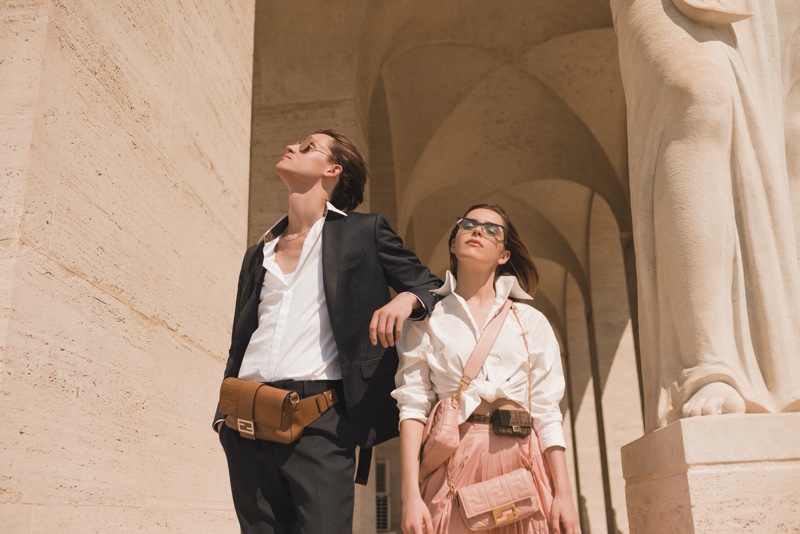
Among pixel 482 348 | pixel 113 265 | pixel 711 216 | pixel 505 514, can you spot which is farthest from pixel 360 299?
pixel 711 216

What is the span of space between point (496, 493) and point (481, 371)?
1.15ft

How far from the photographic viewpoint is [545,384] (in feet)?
7.51

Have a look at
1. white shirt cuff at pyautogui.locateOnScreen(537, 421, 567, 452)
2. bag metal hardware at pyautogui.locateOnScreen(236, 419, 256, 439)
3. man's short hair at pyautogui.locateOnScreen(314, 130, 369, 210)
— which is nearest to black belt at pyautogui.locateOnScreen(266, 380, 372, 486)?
bag metal hardware at pyautogui.locateOnScreen(236, 419, 256, 439)

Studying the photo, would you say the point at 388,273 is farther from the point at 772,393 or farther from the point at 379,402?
the point at 772,393

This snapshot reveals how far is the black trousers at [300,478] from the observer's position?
2.03m

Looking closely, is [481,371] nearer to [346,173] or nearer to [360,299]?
[360,299]

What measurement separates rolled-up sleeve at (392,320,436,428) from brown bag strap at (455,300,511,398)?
4.4 inches

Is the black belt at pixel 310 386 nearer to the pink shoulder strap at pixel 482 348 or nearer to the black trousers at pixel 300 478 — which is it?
the black trousers at pixel 300 478

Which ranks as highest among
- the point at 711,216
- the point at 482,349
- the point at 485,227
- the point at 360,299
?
the point at 711,216

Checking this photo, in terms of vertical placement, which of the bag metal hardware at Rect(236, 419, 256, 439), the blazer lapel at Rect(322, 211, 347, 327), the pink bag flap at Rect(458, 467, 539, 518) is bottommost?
the pink bag flap at Rect(458, 467, 539, 518)

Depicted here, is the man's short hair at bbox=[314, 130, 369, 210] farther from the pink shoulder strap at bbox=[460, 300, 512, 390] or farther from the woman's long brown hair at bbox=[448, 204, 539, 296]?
the pink shoulder strap at bbox=[460, 300, 512, 390]

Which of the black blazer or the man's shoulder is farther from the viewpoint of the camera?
the man's shoulder

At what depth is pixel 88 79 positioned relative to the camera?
8.34 ft

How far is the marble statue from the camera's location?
2912 mm
